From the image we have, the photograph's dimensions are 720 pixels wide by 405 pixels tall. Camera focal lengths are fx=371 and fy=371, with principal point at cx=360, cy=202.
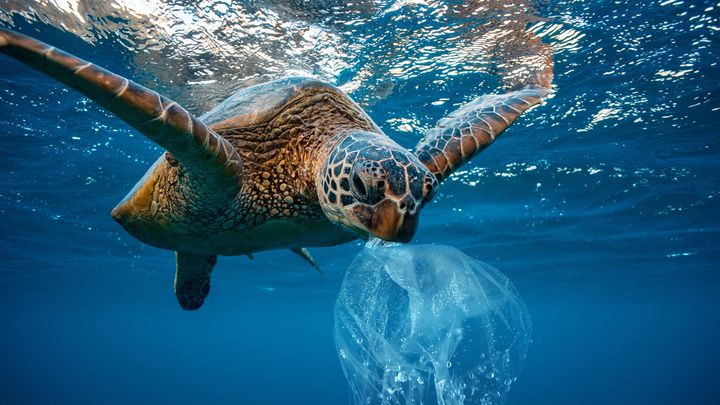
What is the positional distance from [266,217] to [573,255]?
21.7m

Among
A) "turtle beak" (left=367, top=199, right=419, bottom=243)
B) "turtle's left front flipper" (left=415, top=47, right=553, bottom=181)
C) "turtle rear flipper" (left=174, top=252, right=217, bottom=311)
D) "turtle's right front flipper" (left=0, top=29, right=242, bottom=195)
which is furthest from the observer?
"turtle rear flipper" (left=174, top=252, right=217, bottom=311)

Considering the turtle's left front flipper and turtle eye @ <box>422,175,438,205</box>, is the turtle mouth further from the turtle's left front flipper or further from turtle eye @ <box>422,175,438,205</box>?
the turtle's left front flipper

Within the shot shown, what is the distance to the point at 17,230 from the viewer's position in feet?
53.0

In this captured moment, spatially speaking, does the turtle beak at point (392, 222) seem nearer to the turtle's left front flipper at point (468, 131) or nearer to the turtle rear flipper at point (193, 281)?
the turtle's left front flipper at point (468, 131)

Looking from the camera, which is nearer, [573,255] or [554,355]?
[573,255]

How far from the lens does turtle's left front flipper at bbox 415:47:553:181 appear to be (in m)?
3.12

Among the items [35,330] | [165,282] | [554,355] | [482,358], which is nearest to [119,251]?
[165,282]

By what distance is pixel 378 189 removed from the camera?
199 centimetres

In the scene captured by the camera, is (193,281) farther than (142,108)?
Yes

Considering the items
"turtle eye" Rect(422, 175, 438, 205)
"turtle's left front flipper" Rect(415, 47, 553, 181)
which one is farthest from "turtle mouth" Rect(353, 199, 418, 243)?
"turtle's left front flipper" Rect(415, 47, 553, 181)

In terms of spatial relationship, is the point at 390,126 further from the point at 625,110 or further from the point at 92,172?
the point at 92,172

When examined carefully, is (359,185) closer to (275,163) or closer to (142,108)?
(275,163)

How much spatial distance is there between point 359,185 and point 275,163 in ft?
3.50

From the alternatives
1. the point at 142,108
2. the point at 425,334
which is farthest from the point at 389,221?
the point at 425,334
